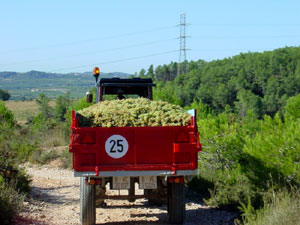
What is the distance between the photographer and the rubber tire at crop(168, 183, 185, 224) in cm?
752

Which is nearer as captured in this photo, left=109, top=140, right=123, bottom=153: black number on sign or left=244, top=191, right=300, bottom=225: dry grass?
left=244, top=191, right=300, bottom=225: dry grass

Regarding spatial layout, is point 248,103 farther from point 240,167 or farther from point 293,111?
point 240,167

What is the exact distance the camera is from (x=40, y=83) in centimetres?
15038

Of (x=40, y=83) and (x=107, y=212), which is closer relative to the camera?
(x=107, y=212)

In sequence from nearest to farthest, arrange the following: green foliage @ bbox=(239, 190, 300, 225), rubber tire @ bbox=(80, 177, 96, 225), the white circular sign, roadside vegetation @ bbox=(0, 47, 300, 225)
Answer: green foliage @ bbox=(239, 190, 300, 225) → the white circular sign → roadside vegetation @ bbox=(0, 47, 300, 225) → rubber tire @ bbox=(80, 177, 96, 225)

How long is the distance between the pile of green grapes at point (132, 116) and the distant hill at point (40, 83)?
386 feet

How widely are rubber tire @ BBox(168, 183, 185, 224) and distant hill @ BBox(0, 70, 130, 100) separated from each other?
11798 centimetres

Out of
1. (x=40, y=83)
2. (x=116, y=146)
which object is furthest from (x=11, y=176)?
(x=40, y=83)

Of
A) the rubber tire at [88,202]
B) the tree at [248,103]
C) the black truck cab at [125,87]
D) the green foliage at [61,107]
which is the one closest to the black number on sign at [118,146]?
the rubber tire at [88,202]

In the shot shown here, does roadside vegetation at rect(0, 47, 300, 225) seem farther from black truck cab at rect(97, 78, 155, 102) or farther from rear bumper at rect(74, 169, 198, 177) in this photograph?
black truck cab at rect(97, 78, 155, 102)

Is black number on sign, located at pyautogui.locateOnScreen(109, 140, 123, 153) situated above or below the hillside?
below

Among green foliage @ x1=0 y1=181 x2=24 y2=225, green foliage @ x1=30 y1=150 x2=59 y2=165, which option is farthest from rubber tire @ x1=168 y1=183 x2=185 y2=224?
green foliage @ x1=30 y1=150 x2=59 y2=165

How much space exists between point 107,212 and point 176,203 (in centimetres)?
184

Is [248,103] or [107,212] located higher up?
[248,103]
